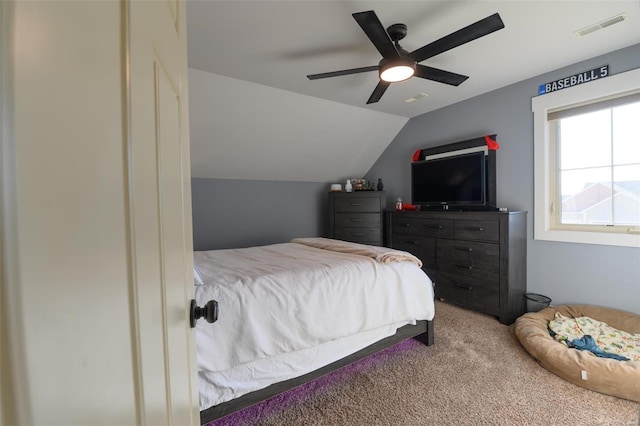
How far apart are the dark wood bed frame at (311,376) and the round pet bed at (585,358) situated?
75cm

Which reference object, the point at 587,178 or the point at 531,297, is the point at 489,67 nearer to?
the point at 587,178

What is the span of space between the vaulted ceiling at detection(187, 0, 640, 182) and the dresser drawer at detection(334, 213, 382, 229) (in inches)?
37.8

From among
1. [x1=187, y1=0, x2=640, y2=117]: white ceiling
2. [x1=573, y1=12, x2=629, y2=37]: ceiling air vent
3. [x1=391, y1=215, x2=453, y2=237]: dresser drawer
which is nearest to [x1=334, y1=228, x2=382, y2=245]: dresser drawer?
[x1=391, y1=215, x2=453, y2=237]: dresser drawer

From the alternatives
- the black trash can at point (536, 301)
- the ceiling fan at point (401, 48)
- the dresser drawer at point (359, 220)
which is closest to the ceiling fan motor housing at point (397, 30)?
the ceiling fan at point (401, 48)

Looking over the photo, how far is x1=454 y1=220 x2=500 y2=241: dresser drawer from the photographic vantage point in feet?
9.12

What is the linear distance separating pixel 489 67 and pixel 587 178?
4.65 feet

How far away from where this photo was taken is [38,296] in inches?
9.7

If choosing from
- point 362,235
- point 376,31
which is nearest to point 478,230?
point 362,235

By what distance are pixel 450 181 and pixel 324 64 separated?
6.72 ft

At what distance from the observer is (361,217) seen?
4113 millimetres

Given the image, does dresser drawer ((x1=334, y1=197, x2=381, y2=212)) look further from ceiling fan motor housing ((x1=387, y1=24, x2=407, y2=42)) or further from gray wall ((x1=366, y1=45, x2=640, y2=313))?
ceiling fan motor housing ((x1=387, y1=24, x2=407, y2=42))

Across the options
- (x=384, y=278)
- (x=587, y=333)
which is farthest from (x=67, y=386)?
(x=587, y=333)

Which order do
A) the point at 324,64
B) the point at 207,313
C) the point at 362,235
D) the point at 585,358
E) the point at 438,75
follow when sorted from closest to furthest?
the point at 207,313, the point at 585,358, the point at 438,75, the point at 324,64, the point at 362,235

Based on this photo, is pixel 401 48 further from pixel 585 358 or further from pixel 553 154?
pixel 585 358
